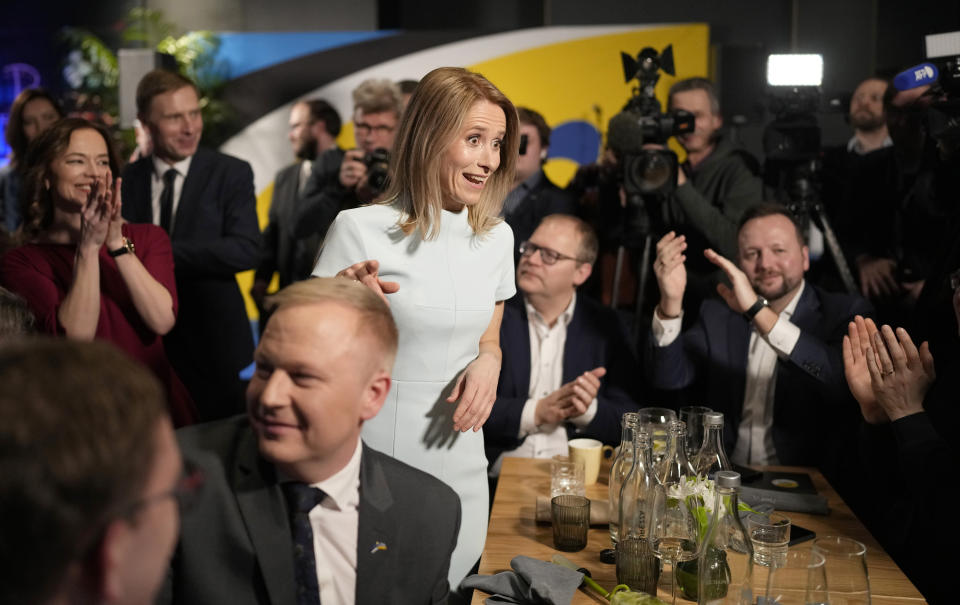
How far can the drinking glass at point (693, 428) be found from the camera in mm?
2115

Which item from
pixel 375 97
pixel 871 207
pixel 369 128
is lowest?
pixel 871 207

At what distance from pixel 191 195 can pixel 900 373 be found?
247 centimetres

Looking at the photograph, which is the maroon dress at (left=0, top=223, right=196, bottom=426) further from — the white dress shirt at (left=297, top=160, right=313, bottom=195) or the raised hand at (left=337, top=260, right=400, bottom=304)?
the white dress shirt at (left=297, top=160, right=313, bottom=195)

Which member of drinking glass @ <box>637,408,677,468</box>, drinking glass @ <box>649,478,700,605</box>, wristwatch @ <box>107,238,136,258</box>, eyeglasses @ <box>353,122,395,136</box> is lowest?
drinking glass @ <box>649,478,700,605</box>

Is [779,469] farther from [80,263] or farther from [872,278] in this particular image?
[80,263]

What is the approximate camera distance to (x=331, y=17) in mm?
6547

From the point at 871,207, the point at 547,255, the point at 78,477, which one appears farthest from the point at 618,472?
the point at 871,207

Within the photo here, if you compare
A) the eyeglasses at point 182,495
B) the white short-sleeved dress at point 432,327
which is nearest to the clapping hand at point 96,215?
the white short-sleeved dress at point 432,327

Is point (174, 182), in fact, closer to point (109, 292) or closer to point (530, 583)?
point (109, 292)

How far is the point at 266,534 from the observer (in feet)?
4.66

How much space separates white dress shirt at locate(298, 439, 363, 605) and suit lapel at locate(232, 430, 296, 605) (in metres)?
0.06

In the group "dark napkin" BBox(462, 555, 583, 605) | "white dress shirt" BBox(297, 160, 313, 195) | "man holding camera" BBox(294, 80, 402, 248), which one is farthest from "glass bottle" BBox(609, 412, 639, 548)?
"white dress shirt" BBox(297, 160, 313, 195)

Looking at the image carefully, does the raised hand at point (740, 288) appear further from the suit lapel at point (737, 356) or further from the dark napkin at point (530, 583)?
the dark napkin at point (530, 583)

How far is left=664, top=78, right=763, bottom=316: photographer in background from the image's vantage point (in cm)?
349
